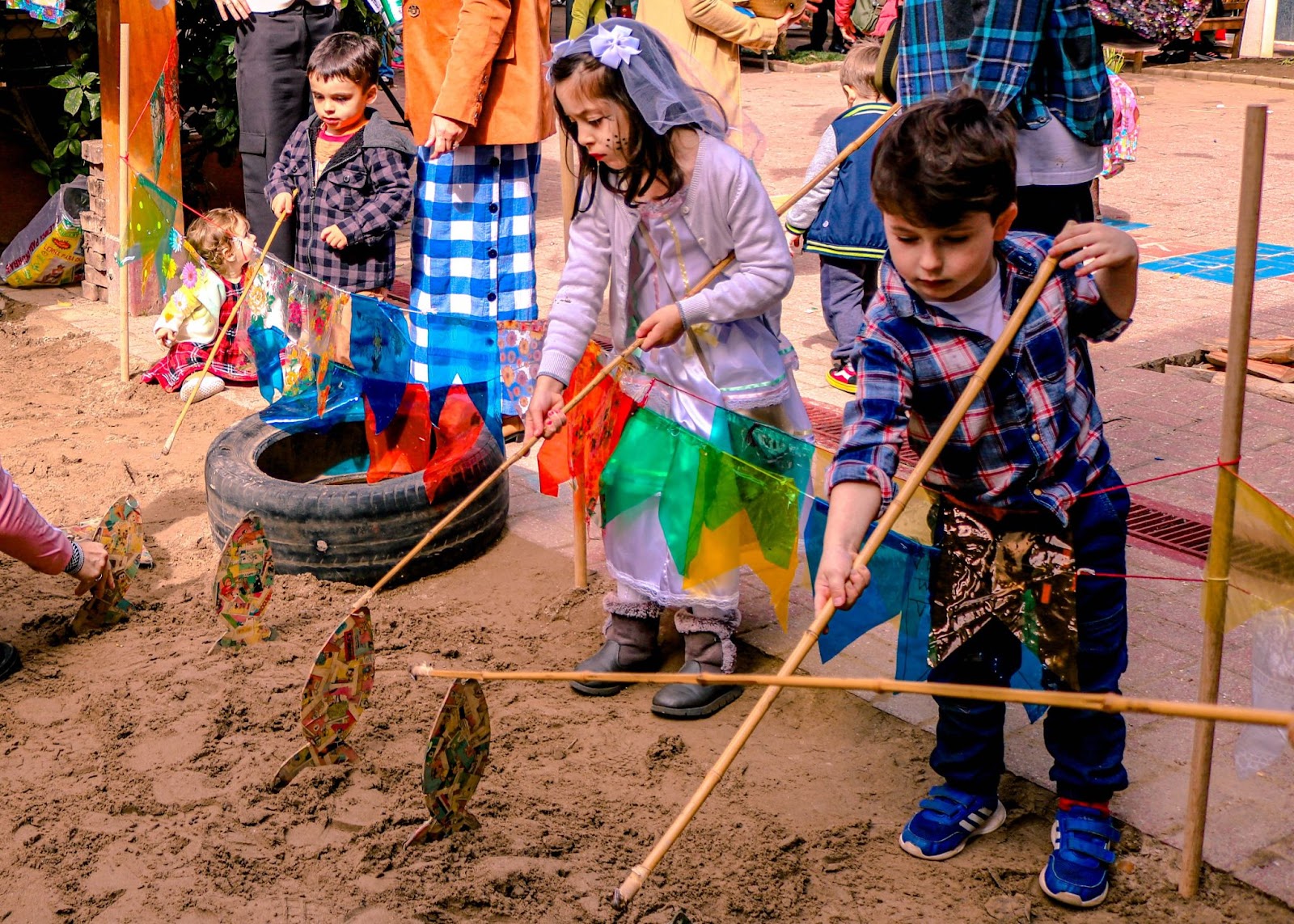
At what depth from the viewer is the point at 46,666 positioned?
3.96m

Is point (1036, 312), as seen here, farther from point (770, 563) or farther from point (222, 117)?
point (222, 117)

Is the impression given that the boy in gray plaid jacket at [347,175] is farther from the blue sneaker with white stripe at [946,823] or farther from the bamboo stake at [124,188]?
the blue sneaker with white stripe at [946,823]

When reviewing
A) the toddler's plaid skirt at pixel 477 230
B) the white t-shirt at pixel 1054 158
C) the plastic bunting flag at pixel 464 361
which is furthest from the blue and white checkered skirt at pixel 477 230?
the white t-shirt at pixel 1054 158

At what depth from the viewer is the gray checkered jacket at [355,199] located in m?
5.59

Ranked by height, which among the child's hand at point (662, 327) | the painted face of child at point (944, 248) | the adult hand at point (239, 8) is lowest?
the child's hand at point (662, 327)

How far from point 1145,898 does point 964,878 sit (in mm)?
364

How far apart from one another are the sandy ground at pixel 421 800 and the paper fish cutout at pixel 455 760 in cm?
12

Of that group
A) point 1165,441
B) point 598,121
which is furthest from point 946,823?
point 1165,441

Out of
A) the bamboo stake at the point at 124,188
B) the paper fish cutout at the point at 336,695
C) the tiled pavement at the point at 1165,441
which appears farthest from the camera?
the bamboo stake at the point at 124,188

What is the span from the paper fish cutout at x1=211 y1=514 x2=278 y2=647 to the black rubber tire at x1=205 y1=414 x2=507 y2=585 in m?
0.28

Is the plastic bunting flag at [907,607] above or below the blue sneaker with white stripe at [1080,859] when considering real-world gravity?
above

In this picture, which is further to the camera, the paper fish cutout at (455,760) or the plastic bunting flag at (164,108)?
the plastic bunting flag at (164,108)

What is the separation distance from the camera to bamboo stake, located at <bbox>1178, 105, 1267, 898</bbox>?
7.89 ft

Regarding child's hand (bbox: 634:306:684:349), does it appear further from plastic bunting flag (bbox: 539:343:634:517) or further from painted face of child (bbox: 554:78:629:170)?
painted face of child (bbox: 554:78:629:170)
